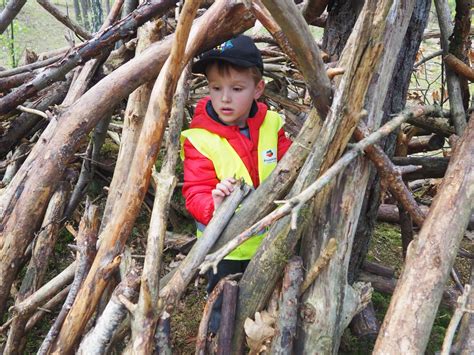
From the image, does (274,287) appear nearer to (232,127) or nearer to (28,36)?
(232,127)

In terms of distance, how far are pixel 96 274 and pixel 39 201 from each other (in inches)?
15.0

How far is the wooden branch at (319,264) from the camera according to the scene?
1176 millimetres

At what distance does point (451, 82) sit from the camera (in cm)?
197

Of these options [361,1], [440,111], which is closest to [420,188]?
[440,111]

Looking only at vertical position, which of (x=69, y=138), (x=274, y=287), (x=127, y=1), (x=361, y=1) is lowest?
(x=274, y=287)

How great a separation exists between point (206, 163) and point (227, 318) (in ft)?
1.89

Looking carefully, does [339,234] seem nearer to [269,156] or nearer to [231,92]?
[269,156]

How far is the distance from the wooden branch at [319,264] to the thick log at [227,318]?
20cm

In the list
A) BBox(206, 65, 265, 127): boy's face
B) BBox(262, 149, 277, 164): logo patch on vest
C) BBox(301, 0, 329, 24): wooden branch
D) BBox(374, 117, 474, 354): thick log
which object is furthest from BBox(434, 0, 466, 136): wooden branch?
BBox(206, 65, 265, 127): boy's face

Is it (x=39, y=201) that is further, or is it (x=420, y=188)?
(x=420, y=188)

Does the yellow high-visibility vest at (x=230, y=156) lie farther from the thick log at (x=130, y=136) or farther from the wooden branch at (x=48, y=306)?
the wooden branch at (x=48, y=306)

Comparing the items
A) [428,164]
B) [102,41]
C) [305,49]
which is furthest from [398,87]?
[102,41]

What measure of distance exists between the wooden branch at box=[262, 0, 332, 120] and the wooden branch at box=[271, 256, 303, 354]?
0.44 metres

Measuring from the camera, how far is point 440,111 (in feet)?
5.98
